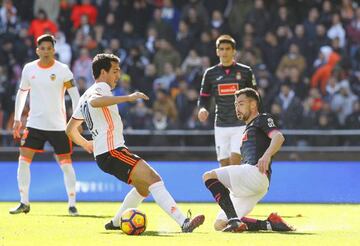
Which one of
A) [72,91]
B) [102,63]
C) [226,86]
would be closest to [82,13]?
[226,86]

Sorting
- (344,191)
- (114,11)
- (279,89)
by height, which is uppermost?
(114,11)

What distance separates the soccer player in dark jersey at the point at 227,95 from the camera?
14008 millimetres

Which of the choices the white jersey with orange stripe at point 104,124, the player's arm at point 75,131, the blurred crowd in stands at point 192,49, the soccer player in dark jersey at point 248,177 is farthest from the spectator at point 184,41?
the white jersey with orange stripe at point 104,124

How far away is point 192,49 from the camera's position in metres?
21.6

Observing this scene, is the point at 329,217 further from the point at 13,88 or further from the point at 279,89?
the point at 13,88

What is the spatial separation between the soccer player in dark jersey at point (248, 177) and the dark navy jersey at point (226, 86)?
10.5ft

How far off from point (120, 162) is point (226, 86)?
399 centimetres

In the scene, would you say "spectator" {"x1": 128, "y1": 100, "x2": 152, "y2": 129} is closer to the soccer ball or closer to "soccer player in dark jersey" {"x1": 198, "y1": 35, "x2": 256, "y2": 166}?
"soccer player in dark jersey" {"x1": 198, "y1": 35, "x2": 256, "y2": 166}

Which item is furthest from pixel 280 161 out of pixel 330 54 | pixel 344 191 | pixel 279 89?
pixel 330 54

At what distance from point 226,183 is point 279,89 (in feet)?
31.4

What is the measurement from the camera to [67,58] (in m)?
21.8

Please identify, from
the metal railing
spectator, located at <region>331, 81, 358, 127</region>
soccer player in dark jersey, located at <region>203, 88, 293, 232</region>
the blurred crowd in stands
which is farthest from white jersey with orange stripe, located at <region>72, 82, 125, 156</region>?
spectator, located at <region>331, 81, 358, 127</region>

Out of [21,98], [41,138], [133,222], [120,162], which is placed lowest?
[133,222]

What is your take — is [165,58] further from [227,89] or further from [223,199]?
[223,199]
